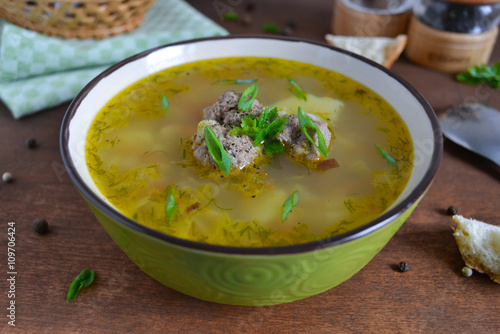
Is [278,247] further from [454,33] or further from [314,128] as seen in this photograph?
[454,33]

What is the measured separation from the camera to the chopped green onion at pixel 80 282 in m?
1.88

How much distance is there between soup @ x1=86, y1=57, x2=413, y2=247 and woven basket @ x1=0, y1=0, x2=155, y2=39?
992 millimetres

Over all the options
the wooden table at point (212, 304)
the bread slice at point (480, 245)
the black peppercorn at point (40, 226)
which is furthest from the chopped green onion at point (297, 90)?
the black peppercorn at point (40, 226)

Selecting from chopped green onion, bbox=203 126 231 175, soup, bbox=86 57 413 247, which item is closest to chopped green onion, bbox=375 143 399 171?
soup, bbox=86 57 413 247

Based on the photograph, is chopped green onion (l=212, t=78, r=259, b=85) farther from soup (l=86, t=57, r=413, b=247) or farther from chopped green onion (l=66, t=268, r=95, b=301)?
chopped green onion (l=66, t=268, r=95, b=301)

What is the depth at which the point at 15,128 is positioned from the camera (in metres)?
2.80

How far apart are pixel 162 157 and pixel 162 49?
2.22ft

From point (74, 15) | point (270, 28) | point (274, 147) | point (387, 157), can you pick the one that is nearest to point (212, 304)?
point (274, 147)

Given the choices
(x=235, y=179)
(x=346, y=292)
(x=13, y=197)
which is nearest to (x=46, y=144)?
(x=13, y=197)

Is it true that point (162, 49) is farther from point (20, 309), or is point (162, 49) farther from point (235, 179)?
point (20, 309)

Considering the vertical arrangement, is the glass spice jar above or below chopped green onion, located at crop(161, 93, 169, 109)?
below

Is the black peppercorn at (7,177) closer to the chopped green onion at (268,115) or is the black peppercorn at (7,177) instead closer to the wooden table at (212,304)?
the wooden table at (212,304)

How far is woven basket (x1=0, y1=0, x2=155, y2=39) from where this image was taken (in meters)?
3.02

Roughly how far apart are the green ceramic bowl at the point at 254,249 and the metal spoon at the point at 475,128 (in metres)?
0.75
